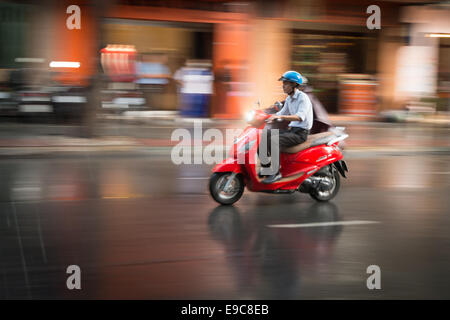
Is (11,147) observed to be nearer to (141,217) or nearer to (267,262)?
(141,217)

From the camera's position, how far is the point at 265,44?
830 inches

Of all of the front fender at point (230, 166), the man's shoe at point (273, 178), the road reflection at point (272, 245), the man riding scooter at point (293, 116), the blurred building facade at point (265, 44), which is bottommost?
the road reflection at point (272, 245)

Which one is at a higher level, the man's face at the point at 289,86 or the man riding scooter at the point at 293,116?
the man's face at the point at 289,86

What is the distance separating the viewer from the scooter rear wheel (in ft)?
27.9

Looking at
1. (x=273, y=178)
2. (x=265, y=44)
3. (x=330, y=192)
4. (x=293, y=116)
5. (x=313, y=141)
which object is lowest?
(x=330, y=192)

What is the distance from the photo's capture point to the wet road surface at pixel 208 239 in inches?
195

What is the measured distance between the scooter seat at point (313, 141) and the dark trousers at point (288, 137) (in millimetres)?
49

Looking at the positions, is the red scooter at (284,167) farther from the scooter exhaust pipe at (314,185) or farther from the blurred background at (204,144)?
the blurred background at (204,144)

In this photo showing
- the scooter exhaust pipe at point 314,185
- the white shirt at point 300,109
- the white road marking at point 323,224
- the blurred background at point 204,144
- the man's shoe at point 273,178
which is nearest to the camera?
the blurred background at point 204,144

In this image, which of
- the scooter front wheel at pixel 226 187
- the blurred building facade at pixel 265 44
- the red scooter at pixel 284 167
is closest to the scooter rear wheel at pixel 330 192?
the red scooter at pixel 284 167

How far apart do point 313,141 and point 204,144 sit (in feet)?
20.2

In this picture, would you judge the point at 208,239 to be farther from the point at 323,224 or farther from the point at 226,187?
the point at 226,187

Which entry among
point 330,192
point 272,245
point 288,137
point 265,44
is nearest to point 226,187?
point 288,137
